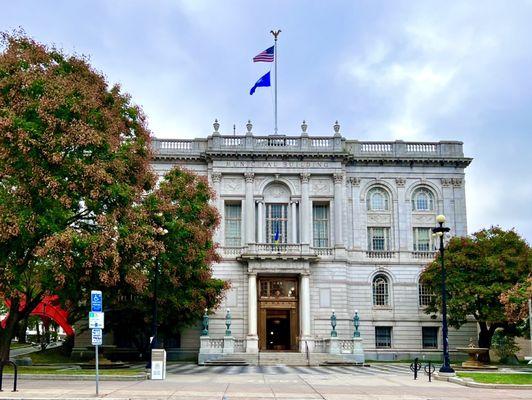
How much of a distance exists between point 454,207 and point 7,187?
121 feet

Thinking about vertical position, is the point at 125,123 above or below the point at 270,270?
above

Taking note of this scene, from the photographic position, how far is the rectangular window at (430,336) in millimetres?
51312

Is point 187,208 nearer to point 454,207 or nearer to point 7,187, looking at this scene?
point 7,187

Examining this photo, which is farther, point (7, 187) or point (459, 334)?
point (459, 334)

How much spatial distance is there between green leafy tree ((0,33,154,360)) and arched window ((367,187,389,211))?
92.3 ft

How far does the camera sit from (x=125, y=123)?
31844mm

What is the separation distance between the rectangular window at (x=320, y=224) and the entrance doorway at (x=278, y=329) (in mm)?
6353

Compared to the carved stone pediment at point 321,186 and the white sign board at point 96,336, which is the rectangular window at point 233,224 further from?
the white sign board at point 96,336

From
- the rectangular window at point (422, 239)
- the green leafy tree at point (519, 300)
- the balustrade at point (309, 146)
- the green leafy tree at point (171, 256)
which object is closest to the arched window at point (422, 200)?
the rectangular window at point (422, 239)

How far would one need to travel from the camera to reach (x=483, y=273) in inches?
1748

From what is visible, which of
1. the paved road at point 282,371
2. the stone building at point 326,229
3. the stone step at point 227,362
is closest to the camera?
the paved road at point 282,371

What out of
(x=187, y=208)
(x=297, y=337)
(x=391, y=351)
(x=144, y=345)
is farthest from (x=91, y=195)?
(x=391, y=351)

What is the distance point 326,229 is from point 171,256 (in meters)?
21.4

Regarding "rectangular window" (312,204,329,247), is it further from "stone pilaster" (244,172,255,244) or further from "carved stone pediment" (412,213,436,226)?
"carved stone pediment" (412,213,436,226)
